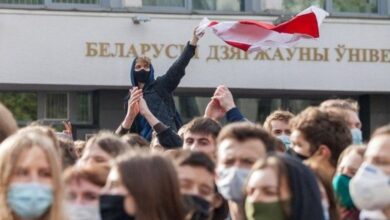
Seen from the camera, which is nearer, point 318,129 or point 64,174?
point 64,174

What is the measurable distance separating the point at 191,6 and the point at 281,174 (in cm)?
1693

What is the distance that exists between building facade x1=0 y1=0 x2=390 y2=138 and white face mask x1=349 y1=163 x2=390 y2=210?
51.7 ft

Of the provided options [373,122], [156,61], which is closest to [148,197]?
[156,61]

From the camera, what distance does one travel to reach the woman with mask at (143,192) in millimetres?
6309

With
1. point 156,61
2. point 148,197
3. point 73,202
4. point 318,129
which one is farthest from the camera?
point 156,61

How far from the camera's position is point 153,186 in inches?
249

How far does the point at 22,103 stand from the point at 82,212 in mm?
16602

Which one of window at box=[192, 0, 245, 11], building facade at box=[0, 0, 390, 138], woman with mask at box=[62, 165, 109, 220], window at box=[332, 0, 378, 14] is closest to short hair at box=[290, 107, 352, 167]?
woman with mask at box=[62, 165, 109, 220]

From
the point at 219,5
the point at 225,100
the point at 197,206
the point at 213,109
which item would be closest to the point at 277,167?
the point at 197,206

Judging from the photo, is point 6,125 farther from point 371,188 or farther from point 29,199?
point 371,188

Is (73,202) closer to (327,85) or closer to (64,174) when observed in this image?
(64,174)

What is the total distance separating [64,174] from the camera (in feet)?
23.0

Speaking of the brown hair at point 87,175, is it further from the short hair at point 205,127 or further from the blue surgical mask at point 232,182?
the short hair at point 205,127

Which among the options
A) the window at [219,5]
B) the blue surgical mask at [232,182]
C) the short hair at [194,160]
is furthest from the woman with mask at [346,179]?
the window at [219,5]
